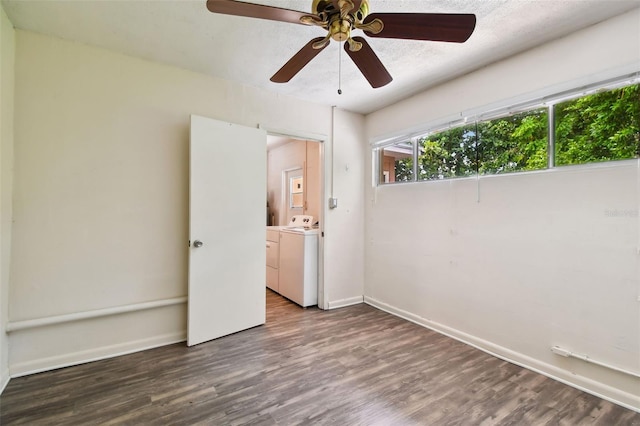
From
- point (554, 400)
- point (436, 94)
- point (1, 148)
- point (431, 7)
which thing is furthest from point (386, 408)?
point (1, 148)

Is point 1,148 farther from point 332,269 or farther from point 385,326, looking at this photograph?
point 385,326

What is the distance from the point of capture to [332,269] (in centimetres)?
354

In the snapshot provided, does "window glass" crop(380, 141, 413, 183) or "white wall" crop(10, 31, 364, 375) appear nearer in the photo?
"white wall" crop(10, 31, 364, 375)

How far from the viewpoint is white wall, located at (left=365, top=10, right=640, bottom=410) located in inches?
71.4

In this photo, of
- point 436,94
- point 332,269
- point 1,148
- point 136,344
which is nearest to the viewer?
point 1,148

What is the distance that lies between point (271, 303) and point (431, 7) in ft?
11.1

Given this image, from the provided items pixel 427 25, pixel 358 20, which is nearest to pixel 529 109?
pixel 427 25

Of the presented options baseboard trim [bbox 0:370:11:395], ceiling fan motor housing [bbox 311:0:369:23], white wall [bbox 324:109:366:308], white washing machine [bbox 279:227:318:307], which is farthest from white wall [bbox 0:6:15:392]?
white wall [bbox 324:109:366:308]

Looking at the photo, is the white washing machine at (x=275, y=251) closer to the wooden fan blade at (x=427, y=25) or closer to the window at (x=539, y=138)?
the window at (x=539, y=138)

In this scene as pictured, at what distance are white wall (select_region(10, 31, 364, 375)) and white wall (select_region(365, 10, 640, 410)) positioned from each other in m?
2.38

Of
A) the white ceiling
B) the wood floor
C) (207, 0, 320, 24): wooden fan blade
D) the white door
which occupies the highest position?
the white ceiling

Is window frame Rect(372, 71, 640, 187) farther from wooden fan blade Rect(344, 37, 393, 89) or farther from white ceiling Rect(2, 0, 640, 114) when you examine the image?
wooden fan blade Rect(344, 37, 393, 89)

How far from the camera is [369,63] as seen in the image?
1621mm

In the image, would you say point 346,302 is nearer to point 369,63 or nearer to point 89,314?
point 89,314
